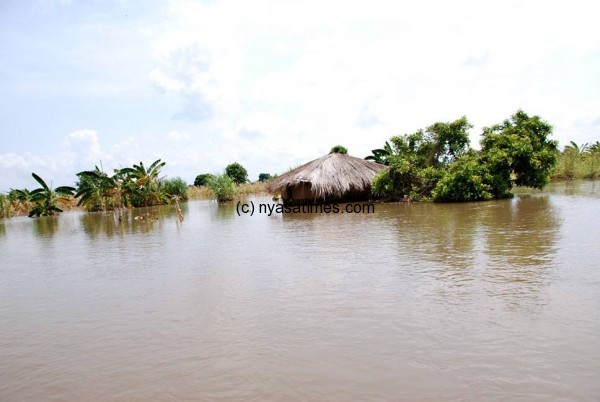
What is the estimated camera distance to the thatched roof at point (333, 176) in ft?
66.3

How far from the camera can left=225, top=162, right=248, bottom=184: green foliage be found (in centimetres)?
3939

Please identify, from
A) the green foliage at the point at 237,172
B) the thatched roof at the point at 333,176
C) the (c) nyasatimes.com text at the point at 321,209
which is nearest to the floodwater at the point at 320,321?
the (c) nyasatimes.com text at the point at 321,209

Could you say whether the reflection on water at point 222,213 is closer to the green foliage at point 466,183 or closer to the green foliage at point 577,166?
the green foliage at point 466,183

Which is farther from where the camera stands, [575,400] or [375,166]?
[375,166]

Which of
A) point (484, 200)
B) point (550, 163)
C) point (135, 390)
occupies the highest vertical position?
point (550, 163)

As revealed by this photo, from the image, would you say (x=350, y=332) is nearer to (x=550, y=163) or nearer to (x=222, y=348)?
(x=222, y=348)

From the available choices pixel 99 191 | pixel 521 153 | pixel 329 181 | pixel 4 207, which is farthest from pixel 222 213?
pixel 4 207

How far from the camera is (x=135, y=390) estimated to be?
3572 millimetres

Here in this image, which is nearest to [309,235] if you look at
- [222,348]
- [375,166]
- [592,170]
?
[222,348]

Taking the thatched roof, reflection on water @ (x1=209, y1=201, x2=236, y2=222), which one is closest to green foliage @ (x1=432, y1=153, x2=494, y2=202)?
the thatched roof

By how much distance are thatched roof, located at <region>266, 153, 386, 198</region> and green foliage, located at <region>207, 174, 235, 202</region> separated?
710 cm

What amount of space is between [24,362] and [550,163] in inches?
691

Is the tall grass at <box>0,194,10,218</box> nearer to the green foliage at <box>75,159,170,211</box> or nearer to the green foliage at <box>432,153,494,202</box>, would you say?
the green foliage at <box>75,159,170,211</box>

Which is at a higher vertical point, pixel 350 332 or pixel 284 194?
pixel 284 194
